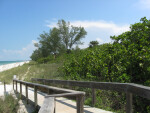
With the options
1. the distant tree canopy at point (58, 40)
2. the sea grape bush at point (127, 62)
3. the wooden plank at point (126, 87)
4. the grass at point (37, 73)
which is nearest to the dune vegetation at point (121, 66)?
the sea grape bush at point (127, 62)

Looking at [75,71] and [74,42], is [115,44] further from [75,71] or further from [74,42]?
[74,42]

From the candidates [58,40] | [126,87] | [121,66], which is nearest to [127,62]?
[121,66]

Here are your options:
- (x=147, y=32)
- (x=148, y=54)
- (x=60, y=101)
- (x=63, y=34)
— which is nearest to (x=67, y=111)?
(x=60, y=101)

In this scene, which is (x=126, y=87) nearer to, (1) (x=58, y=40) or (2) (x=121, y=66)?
(2) (x=121, y=66)

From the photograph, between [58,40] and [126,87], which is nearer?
[126,87]

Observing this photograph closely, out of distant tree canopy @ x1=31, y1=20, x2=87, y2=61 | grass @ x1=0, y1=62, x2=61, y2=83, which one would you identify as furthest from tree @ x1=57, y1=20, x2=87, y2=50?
grass @ x1=0, y1=62, x2=61, y2=83

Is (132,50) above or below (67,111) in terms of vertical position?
above

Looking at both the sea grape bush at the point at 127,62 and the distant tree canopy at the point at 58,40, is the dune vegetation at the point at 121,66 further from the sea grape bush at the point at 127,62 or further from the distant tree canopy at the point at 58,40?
the distant tree canopy at the point at 58,40

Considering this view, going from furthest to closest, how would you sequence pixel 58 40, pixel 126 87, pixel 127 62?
pixel 58 40
pixel 127 62
pixel 126 87

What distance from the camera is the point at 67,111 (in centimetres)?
440

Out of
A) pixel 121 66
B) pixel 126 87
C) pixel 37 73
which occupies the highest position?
pixel 121 66

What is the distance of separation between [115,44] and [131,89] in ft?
14.9

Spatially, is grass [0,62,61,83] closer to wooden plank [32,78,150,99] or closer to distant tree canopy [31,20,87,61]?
wooden plank [32,78,150,99]

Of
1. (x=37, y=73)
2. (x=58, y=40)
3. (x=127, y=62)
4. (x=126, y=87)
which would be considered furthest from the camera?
(x=58, y=40)
